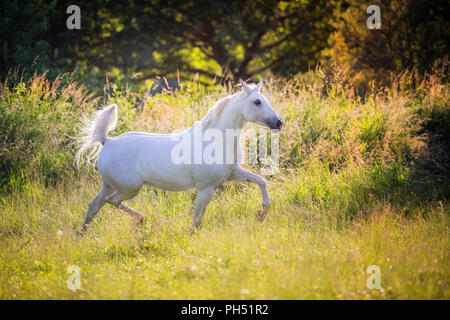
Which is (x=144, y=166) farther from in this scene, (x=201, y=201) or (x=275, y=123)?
(x=275, y=123)

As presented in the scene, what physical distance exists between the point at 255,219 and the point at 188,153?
1.20 meters

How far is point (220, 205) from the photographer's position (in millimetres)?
5699

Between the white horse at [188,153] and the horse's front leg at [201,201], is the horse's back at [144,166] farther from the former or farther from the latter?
the horse's front leg at [201,201]

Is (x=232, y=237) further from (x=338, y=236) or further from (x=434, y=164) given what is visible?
(x=434, y=164)

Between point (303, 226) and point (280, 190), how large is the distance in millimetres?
1101

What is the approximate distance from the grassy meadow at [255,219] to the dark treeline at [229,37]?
454 centimetres

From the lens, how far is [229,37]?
1836 centimetres

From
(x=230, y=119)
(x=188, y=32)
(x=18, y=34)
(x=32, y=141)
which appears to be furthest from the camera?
(x=188, y=32)

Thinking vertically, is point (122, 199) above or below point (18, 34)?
below

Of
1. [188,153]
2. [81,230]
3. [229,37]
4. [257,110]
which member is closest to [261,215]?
[188,153]

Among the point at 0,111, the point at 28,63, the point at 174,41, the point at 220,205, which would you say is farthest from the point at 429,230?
the point at 174,41

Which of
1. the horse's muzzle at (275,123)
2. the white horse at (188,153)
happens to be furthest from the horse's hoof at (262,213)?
the horse's muzzle at (275,123)

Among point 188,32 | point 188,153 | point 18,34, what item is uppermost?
point 188,32

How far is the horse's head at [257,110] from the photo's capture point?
4.57m
